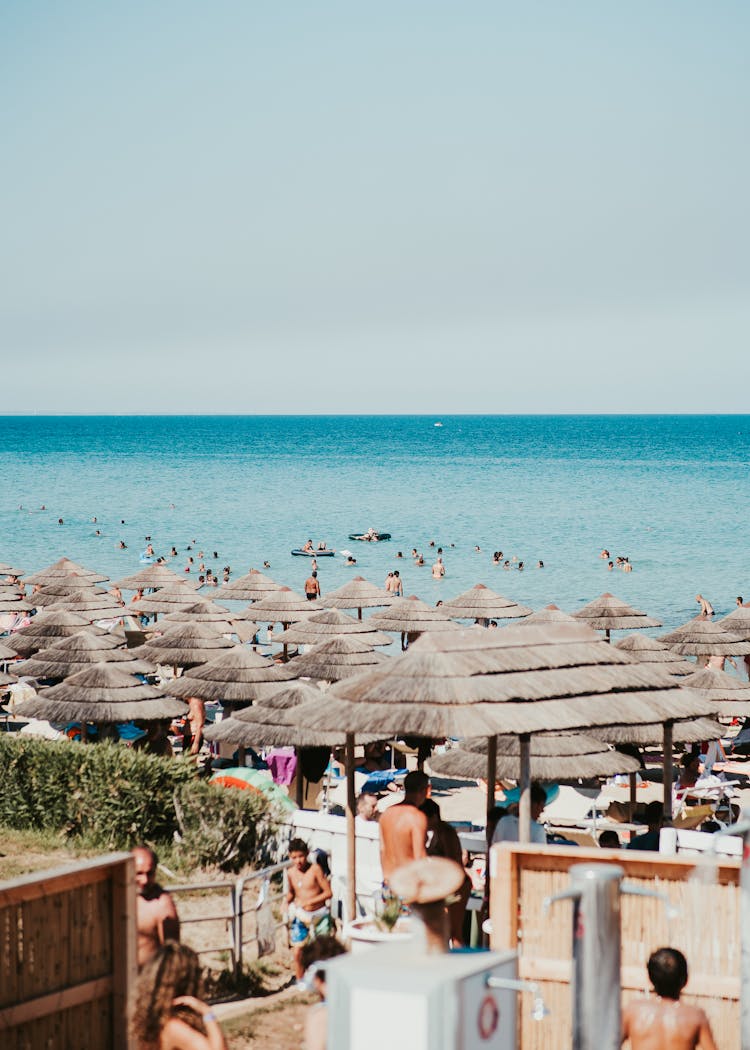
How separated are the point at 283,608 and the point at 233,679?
25.1ft

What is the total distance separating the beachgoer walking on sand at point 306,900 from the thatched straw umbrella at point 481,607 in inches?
571

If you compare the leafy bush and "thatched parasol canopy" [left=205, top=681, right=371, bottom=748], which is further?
"thatched parasol canopy" [left=205, top=681, right=371, bottom=748]

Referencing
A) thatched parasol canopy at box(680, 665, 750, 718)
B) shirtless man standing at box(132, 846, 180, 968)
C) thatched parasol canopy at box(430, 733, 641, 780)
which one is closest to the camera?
shirtless man standing at box(132, 846, 180, 968)

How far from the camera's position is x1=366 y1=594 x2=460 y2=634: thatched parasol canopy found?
21.6 meters

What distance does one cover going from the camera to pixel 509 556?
5850 cm

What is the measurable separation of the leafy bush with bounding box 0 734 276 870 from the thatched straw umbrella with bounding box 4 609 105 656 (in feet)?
25.3

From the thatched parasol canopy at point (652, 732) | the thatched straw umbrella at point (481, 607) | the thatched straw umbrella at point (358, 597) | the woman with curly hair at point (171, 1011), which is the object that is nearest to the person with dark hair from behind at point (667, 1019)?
the woman with curly hair at point (171, 1011)

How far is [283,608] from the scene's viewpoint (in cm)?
2323

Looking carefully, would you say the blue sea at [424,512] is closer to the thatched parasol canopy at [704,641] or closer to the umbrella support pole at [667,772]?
the thatched parasol canopy at [704,641]

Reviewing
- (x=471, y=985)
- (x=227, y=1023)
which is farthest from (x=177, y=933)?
(x=471, y=985)

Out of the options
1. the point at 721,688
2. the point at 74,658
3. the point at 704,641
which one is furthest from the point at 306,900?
the point at 704,641

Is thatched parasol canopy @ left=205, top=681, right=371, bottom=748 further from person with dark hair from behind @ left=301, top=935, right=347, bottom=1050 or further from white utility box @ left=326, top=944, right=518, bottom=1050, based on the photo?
white utility box @ left=326, top=944, right=518, bottom=1050

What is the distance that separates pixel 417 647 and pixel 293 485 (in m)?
95.9

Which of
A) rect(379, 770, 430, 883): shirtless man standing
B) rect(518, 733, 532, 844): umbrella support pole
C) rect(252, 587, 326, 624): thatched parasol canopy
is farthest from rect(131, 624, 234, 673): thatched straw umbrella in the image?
rect(379, 770, 430, 883): shirtless man standing
